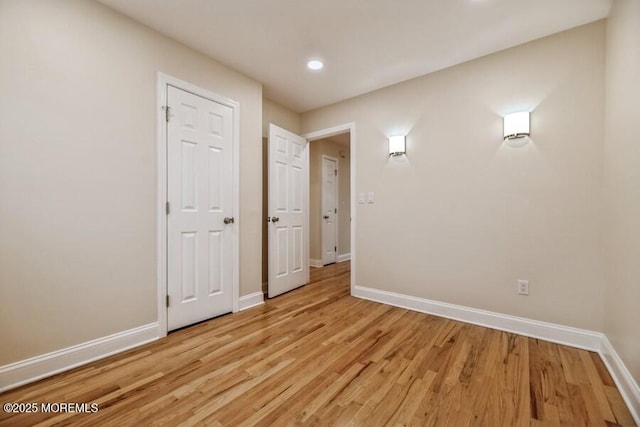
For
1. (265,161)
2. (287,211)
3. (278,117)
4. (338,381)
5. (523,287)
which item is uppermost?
(278,117)

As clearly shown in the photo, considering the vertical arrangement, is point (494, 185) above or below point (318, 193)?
below

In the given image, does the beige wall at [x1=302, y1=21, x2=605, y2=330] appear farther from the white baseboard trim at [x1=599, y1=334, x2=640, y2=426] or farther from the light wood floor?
the light wood floor

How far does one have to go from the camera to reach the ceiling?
1.90m

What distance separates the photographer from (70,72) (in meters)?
1.77

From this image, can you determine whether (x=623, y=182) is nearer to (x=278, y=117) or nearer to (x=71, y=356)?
(x=278, y=117)

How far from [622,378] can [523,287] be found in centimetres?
81

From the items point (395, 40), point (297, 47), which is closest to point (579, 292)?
point (395, 40)

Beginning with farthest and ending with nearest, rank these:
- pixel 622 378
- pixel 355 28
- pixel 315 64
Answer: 1. pixel 315 64
2. pixel 355 28
3. pixel 622 378

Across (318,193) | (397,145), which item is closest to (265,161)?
(397,145)

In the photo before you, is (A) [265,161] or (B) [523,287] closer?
(B) [523,287]

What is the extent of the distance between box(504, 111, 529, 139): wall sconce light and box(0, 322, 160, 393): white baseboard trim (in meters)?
3.42

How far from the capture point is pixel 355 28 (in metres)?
2.14

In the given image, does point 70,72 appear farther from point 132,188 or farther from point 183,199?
point 183,199

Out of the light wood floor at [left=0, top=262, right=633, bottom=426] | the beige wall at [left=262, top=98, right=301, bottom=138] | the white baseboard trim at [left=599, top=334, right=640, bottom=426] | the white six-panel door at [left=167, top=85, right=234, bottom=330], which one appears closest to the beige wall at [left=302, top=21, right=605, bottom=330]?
the white baseboard trim at [left=599, top=334, right=640, bottom=426]
